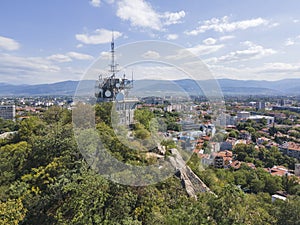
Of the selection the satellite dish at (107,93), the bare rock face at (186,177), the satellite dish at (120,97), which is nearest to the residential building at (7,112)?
the satellite dish at (107,93)

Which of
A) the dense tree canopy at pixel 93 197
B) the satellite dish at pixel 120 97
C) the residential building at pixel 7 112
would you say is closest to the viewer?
the dense tree canopy at pixel 93 197

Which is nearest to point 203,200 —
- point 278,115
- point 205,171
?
point 205,171

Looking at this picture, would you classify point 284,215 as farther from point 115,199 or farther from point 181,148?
point 115,199

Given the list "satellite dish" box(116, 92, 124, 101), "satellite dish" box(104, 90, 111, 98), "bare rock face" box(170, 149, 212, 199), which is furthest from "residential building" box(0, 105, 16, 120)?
"bare rock face" box(170, 149, 212, 199)

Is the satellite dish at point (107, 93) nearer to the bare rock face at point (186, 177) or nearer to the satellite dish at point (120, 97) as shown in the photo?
the satellite dish at point (120, 97)

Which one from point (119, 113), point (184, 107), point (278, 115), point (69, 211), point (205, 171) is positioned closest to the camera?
point (69, 211)

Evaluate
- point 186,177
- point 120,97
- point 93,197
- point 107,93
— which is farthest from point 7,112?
point 93,197

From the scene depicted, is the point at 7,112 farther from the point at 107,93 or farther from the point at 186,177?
the point at 186,177

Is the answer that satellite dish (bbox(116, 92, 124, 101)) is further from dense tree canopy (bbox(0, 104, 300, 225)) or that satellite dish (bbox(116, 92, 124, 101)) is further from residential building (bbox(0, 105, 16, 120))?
residential building (bbox(0, 105, 16, 120))
